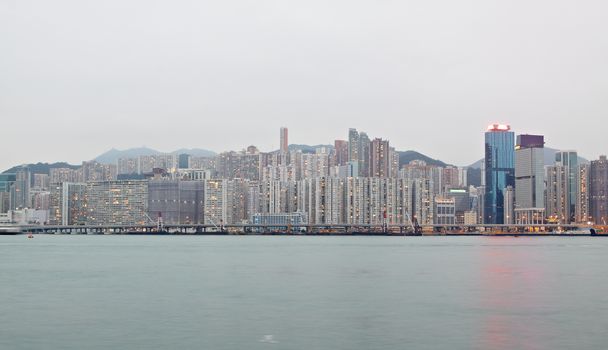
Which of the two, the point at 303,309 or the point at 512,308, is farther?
the point at 512,308

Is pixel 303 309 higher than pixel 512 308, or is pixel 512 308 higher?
pixel 303 309

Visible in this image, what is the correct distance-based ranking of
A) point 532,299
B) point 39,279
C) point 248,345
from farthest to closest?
point 39,279 < point 532,299 < point 248,345

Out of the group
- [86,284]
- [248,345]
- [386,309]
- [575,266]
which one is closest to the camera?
[248,345]

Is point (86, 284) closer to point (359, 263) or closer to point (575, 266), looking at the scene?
point (359, 263)

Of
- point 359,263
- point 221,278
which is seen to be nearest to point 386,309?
point 221,278

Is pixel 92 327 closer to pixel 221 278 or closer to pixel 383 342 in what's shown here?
pixel 383 342

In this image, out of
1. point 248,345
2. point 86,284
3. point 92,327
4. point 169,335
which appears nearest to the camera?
point 248,345

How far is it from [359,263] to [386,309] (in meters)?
49.7

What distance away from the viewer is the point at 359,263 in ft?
332

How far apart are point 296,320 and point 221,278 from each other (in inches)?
1188

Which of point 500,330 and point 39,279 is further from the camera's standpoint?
point 39,279

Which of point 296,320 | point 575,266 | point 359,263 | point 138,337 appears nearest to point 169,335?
point 138,337

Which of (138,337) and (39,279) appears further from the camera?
(39,279)

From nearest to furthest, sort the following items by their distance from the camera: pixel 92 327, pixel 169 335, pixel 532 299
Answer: pixel 169 335
pixel 92 327
pixel 532 299
